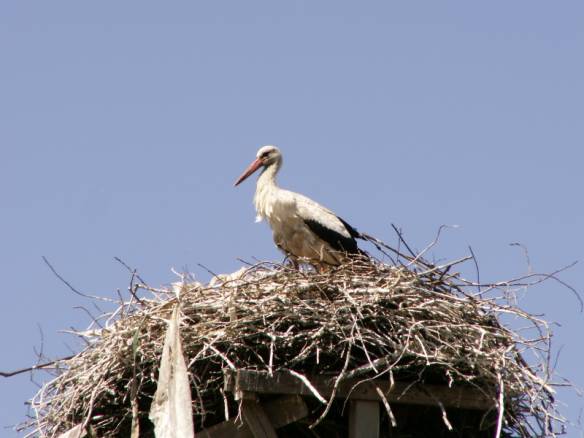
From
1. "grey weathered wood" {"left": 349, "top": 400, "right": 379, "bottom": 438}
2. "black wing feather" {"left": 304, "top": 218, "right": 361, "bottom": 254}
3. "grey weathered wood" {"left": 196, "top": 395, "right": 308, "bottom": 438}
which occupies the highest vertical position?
"black wing feather" {"left": 304, "top": 218, "right": 361, "bottom": 254}

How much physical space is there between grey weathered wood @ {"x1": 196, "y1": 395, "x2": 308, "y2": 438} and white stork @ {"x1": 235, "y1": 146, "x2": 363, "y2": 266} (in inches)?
102

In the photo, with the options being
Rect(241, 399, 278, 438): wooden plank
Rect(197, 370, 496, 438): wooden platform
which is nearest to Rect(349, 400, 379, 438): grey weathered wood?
Rect(197, 370, 496, 438): wooden platform

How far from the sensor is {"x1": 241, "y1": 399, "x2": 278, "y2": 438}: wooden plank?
237 inches

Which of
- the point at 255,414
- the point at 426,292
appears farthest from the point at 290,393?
the point at 426,292

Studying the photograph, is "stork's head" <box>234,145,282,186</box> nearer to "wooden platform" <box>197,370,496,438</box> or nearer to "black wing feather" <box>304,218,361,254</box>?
"black wing feather" <box>304,218,361,254</box>

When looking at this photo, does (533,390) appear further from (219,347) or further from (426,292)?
(219,347)

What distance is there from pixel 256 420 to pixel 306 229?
2.92 meters

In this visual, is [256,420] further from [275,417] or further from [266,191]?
[266,191]

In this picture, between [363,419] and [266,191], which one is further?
[266,191]

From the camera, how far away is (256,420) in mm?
6062

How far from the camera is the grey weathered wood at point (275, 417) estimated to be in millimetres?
6059

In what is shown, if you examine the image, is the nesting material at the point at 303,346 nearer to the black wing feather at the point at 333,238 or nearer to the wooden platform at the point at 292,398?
the wooden platform at the point at 292,398

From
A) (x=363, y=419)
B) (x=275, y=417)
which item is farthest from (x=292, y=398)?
(x=363, y=419)

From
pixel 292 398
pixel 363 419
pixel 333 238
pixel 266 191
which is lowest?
pixel 363 419
